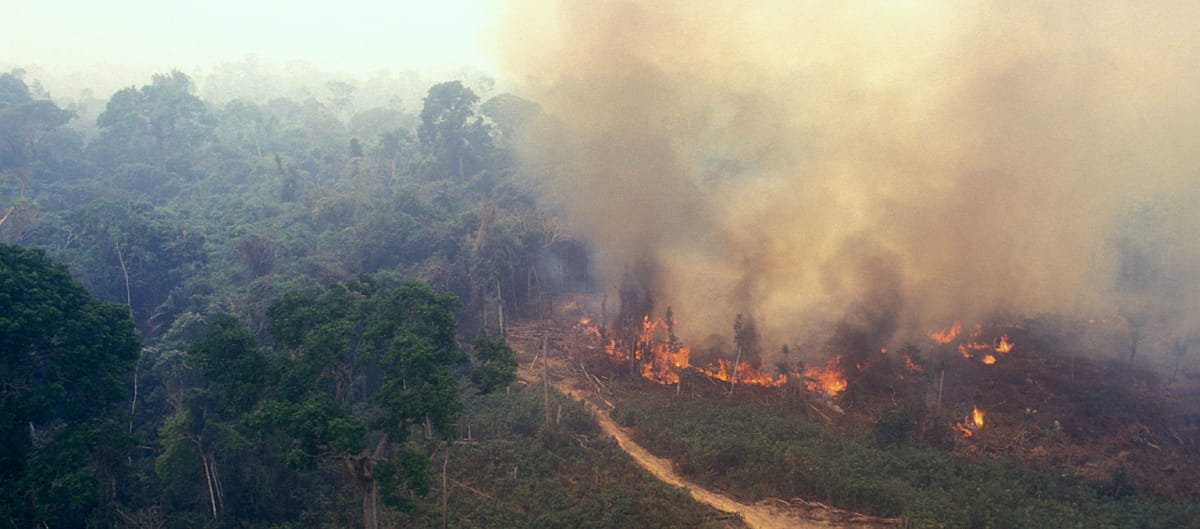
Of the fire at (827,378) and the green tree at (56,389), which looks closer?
the green tree at (56,389)

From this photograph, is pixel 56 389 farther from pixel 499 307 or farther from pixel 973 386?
pixel 973 386

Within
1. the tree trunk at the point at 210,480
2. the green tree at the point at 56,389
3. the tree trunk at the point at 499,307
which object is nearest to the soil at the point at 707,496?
the tree trunk at the point at 499,307

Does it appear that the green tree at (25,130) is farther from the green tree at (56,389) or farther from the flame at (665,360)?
the flame at (665,360)

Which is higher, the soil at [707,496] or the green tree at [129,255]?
the green tree at [129,255]

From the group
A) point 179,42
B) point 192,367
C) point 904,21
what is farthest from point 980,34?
point 179,42

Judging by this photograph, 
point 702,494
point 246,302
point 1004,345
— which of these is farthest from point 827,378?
point 246,302

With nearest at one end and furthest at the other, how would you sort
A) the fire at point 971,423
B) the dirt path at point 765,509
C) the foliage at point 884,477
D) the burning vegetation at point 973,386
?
1. the foliage at point 884,477
2. the dirt path at point 765,509
3. the burning vegetation at point 973,386
4. the fire at point 971,423

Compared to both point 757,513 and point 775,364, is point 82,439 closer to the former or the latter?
point 757,513
